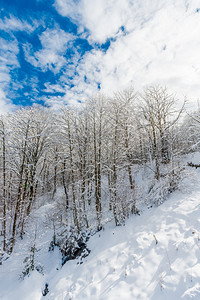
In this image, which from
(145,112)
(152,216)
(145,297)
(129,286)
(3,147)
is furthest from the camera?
(145,112)

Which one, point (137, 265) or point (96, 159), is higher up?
point (96, 159)

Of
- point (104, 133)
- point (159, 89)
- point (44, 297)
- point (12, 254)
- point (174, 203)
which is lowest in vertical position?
point (12, 254)

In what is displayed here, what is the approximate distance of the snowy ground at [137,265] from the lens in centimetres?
429

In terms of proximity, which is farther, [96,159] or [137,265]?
[96,159]

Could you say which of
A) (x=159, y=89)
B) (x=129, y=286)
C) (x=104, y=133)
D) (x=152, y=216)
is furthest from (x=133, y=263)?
(x=159, y=89)

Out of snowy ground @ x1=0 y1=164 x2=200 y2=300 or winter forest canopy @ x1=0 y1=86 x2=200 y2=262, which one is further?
winter forest canopy @ x1=0 y1=86 x2=200 y2=262

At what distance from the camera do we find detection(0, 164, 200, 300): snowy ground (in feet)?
14.1

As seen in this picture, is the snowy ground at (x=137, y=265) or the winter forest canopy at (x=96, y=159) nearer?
the snowy ground at (x=137, y=265)

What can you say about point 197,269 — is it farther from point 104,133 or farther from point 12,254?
point 12,254

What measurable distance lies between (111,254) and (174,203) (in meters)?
4.75

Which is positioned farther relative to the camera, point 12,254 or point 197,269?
point 12,254

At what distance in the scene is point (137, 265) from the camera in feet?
17.2

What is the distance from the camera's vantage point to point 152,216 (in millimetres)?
8117

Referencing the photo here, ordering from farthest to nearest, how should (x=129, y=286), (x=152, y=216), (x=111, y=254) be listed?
1. (x=152, y=216)
2. (x=111, y=254)
3. (x=129, y=286)
